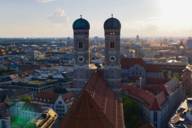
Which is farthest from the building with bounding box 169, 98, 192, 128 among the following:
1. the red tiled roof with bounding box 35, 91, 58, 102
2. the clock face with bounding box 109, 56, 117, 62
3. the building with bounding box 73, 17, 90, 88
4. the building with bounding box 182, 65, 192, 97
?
the building with bounding box 182, 65, 192, 97

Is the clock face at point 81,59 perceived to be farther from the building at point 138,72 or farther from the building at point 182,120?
the building at point 138,72

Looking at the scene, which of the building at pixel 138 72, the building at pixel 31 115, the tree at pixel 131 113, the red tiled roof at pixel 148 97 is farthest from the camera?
the building at pixel 138 72

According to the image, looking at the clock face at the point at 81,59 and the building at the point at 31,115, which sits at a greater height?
the clock face at the point at 81,59

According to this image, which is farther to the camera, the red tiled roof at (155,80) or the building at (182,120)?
the red tiled roof at (155,80)

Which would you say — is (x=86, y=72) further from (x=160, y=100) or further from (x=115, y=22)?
(x=160, y=100)

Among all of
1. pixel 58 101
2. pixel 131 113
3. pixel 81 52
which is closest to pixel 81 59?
pixel 81 52

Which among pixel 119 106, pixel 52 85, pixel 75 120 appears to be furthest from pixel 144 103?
pixel 52 85

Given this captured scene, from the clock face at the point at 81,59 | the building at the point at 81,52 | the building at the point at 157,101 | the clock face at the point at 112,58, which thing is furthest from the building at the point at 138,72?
the clock face at the point at 81,59

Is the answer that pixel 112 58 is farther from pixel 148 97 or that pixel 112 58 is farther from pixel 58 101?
pixel 58 101
